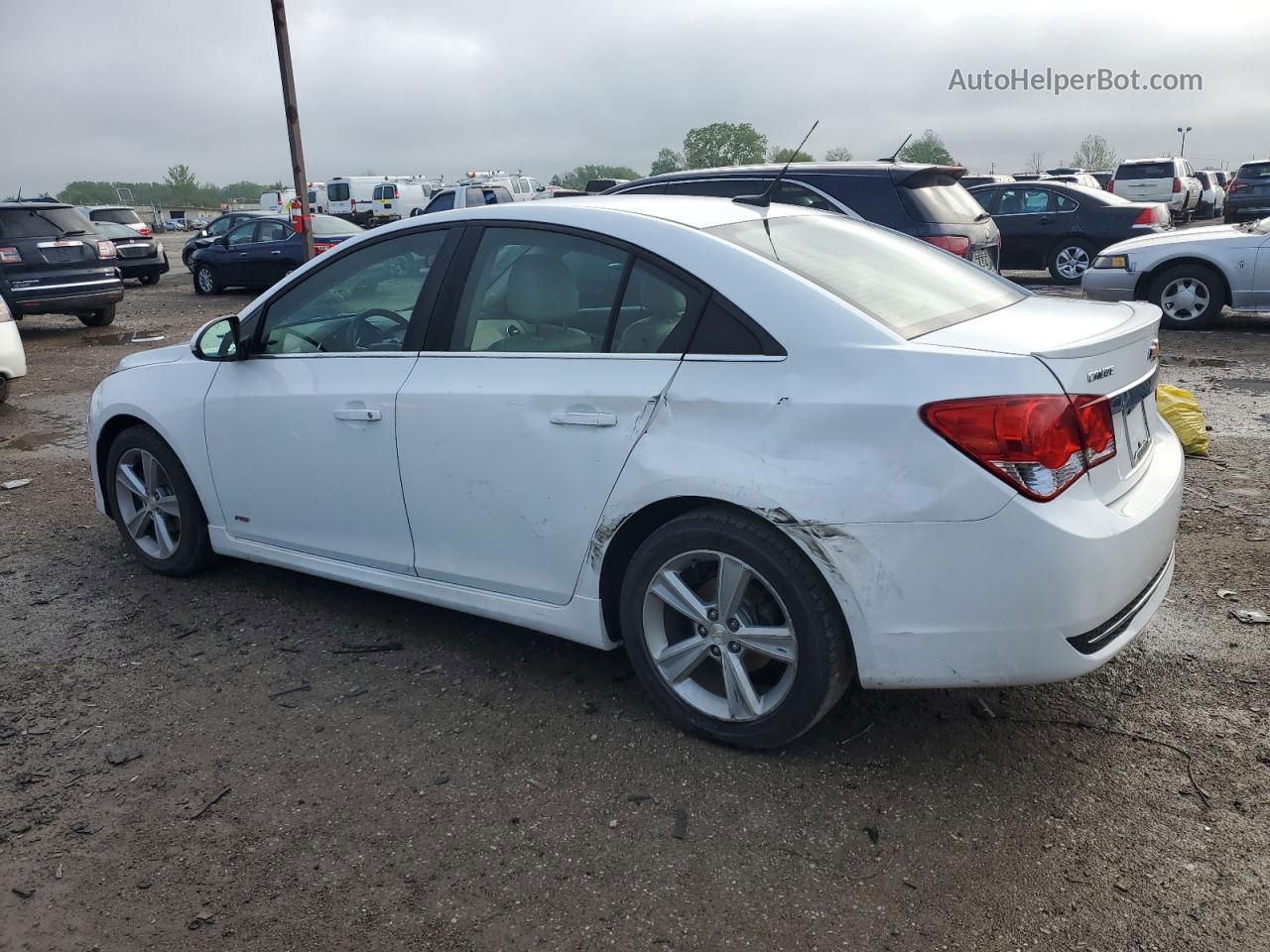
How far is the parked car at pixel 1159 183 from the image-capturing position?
2759 cm

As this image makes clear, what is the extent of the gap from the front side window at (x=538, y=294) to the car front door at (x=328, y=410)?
0.21 m

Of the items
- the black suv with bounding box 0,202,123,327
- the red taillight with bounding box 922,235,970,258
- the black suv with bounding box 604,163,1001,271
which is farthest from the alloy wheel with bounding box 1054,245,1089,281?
the black suv with bounding box 0,202,123,327

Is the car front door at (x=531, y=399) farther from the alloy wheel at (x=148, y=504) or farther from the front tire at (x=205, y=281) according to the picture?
the front tire at (x=205, y=281)

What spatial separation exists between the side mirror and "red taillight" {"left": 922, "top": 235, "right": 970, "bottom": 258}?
6.03 meters

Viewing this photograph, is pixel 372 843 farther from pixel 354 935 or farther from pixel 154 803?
pixel 154 803

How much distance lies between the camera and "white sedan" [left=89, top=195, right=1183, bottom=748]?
9.12 ft

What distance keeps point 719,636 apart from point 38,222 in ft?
48.1

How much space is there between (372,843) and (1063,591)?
1.93 m

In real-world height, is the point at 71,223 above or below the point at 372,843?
above

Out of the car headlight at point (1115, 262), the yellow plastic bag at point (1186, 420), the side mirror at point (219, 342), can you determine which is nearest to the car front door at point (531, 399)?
the side mirror at point (219, 342)

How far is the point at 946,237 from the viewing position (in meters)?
8.98

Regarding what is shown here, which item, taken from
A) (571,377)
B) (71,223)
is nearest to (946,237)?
(571,377)

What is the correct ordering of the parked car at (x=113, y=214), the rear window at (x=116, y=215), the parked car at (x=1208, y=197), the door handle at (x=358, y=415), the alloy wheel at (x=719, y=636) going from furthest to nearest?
1. the parked car at (x=1208, y=197)
2. the rear window at (x=116, y=215)
3. the parked car at (x=113, y=214)
4. the door handle at (x=358, y=415)
5. the alloy wheel at (x=719, y=636)

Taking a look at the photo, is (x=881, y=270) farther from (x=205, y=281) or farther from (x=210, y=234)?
(x=210, y=234)
